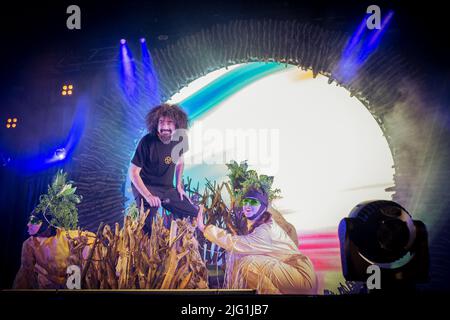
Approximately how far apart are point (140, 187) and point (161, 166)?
0.28 meters

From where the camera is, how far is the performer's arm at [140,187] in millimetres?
3471

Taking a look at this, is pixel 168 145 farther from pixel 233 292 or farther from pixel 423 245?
pixel 423 245

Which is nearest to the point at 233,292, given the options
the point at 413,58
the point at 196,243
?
the point at 196,243

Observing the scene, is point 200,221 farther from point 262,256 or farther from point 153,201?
point 262,256

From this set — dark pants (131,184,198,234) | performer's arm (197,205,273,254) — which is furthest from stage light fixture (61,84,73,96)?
performer's arm (197,205,273,254)

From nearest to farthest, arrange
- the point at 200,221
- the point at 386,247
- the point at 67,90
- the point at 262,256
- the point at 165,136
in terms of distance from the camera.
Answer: the point at 386,247 → the point at 262,256 → the point at 200,221 → the point at 165,136 → the point at 67,90

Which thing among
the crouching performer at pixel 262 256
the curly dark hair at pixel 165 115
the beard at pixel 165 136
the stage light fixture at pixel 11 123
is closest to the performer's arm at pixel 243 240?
the crouching performer at pixel 262 256

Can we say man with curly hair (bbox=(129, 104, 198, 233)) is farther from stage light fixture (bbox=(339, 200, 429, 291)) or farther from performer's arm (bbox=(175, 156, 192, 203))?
stage light fixture (bbox=(339, 200, 429, 291))

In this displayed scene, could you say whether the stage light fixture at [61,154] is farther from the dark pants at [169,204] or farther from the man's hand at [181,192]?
the man's hand at [181,192]

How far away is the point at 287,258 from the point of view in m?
3.27

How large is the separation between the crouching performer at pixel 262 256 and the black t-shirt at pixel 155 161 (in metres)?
0.50

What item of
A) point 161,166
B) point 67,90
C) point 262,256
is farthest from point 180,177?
point 67,90

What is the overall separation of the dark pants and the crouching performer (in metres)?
0.12

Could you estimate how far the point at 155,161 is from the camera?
357 cm
